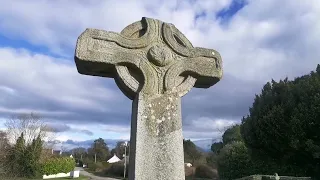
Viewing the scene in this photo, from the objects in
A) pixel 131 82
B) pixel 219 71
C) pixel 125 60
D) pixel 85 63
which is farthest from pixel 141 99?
pixel 219 71

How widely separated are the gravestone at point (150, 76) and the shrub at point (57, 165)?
195ft

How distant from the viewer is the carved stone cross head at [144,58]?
435 centimetres

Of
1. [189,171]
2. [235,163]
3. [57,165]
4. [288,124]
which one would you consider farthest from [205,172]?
[57,165]

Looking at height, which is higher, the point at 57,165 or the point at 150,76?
the point at 57,165

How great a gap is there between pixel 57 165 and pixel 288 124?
52.5 m

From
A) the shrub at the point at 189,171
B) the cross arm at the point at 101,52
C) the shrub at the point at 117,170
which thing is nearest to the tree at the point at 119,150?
the shrub at the point at 117,170

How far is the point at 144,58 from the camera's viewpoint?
179 inches

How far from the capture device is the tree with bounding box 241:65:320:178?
18359mm

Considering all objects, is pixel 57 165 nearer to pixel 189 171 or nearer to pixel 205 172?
pixel 189 171

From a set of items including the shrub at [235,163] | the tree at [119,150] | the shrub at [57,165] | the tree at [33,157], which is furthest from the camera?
the tree at [119,150]

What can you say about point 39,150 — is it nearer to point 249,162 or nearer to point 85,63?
point 249,162

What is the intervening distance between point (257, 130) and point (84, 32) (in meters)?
17.9

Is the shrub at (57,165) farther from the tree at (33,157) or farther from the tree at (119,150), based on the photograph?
the tree at (119,150)

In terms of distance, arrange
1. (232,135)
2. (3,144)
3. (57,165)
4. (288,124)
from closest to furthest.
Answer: (288,124) < (232,135) < (3,144) < (57,165)
